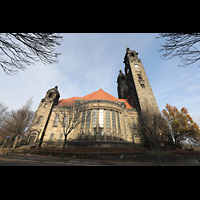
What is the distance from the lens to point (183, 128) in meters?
22.3

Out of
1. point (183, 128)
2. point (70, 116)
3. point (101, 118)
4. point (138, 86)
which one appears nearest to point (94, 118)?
point (101, 118)

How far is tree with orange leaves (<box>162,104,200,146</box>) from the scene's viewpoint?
870 inches

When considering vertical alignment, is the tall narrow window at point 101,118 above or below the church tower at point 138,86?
below

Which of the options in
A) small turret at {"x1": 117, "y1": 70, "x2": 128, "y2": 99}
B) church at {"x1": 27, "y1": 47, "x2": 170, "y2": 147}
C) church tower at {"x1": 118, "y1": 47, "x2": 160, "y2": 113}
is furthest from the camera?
small turret at {"x1": 117, "y1": 70, "x2": 128, "y2": 99}

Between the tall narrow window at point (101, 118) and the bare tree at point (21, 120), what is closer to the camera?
the bare tree at point (21, 120)

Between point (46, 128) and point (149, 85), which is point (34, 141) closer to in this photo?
point (46, 128)

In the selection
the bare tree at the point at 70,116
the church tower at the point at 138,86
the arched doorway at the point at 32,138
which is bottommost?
the arched doorway at the point at 32,138

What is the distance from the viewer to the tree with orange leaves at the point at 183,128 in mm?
22109

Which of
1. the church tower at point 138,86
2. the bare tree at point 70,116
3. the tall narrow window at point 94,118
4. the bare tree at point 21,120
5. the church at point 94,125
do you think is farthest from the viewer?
the church tower at point 138,86

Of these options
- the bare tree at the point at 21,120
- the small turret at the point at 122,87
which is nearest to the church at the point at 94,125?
the bare tree at the point at 21,120

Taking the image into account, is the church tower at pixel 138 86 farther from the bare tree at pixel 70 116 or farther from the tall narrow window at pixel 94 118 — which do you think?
the bare tree at pixel 70 116

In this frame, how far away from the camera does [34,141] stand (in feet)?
65.2

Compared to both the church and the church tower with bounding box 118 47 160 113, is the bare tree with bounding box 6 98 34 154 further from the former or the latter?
the church tower with bounding box 118 47 160 113

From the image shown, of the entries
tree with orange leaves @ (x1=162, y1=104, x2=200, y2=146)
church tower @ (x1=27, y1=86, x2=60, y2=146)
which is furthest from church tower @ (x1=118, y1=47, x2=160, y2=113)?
church tower @ (x1=27, y1=86, x2=60, y2=146)
